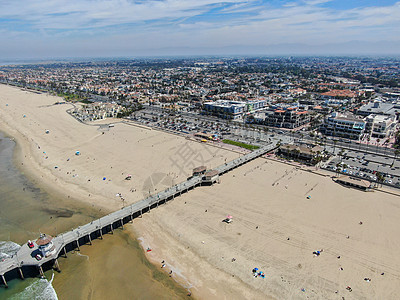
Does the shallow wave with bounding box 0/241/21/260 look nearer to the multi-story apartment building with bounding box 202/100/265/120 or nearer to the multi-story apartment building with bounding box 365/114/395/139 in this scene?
the multi-story apartment building with bounding box 202/100/265/120

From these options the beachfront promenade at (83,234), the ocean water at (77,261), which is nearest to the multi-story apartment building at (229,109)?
the beachfront promenade at (83,234)

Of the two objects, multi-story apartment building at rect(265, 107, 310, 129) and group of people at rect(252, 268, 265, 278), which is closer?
group of people at rect(252, 268, 265, 278)

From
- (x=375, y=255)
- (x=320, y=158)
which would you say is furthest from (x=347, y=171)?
Result: (x=375, y=255)

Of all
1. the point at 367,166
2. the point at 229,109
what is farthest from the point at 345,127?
the point at 229,109

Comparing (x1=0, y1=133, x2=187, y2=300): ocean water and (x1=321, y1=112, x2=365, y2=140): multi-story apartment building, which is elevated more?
(x1=321, y1=112, x2=365, y2=140): multi-story apartment building

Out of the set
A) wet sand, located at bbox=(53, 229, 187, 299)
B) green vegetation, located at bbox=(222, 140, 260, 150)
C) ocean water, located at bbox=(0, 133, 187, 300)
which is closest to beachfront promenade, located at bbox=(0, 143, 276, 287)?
ocean water, located at bbox=(0, 133, 187, 300)

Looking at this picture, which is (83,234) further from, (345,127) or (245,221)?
(345,127)

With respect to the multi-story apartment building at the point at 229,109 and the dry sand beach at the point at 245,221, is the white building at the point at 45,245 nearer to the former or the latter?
the dry sand beach at the point at 245,221
